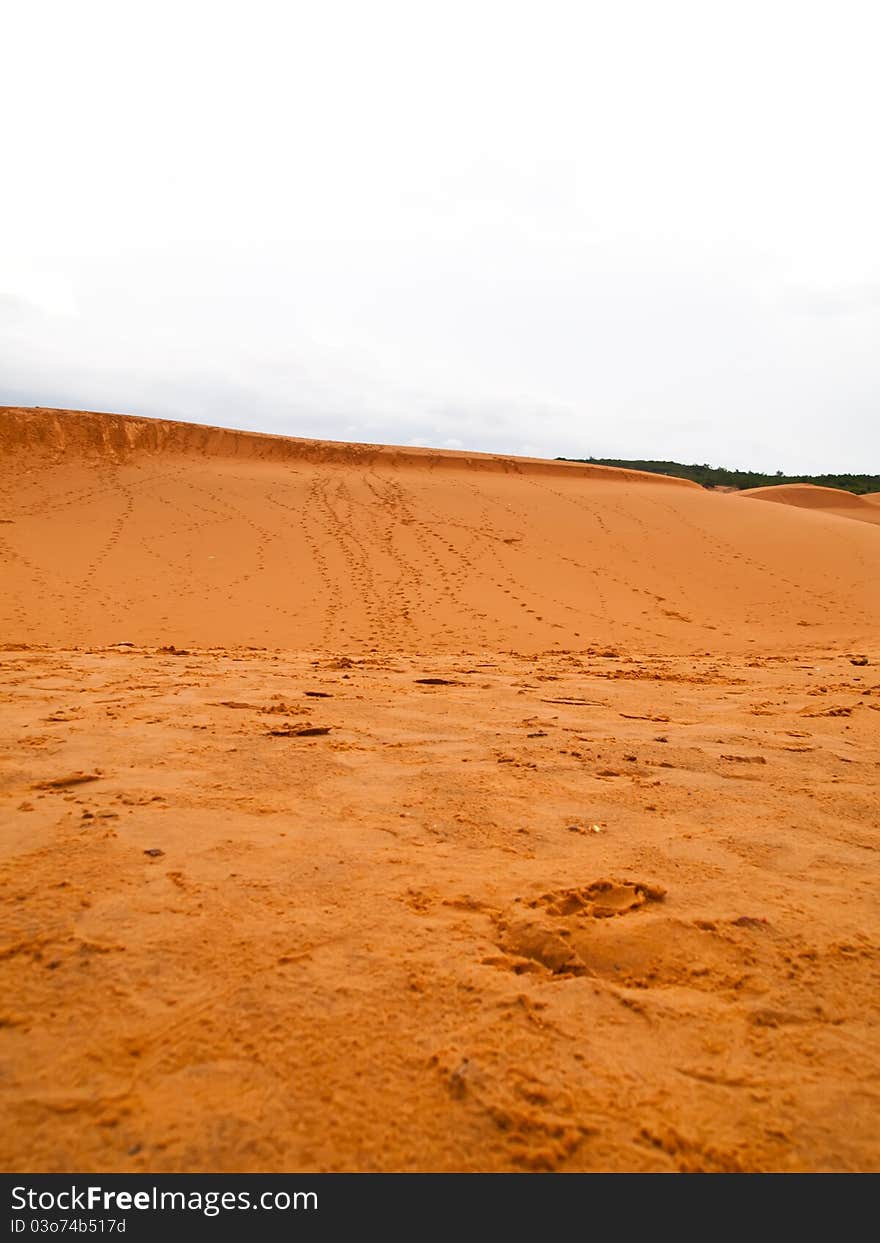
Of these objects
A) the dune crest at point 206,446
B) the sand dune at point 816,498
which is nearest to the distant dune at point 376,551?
the dune crest at point 206,446

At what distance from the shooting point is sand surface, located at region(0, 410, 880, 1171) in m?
0.97

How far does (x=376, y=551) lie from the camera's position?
10477mm

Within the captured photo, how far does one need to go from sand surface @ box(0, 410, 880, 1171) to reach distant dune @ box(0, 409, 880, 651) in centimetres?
242

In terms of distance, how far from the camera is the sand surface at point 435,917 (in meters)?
0.97

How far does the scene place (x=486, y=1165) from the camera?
36.0 inches

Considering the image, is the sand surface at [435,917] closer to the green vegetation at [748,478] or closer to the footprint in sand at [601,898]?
the footprint in sand at [601,898]

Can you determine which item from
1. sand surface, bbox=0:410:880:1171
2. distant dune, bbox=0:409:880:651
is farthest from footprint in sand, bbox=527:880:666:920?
distant dune, bbox=0:409:880:651

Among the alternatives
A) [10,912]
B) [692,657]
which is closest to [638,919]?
[10,912]

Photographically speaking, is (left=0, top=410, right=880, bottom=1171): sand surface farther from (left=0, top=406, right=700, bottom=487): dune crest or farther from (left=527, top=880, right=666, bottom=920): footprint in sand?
(left=0, top=406, right=700, bottom=487): dune crest

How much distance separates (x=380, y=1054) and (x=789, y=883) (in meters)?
1.18

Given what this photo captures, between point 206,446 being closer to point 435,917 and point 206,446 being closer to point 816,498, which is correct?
point 435,917

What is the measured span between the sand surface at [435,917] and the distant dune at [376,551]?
7.93 ft

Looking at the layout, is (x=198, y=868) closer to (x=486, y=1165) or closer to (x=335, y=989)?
(x=335, y=989)

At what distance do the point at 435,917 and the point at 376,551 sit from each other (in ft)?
30.4
